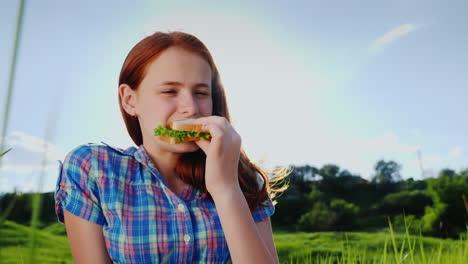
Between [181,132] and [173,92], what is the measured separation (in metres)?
0.25

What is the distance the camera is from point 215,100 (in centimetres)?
288

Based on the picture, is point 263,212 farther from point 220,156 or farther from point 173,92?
point 173,92

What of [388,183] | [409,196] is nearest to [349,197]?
[388,183]

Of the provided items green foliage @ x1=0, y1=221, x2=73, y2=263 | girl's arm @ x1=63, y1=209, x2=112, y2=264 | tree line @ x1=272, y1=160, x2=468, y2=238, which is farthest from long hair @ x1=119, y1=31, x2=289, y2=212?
tree line @ x1=272, y1=160, x2=468, y2=238

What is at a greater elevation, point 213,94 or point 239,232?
point 213,94

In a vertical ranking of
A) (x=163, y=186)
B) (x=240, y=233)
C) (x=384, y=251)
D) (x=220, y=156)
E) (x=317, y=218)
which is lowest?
(x=317, y=218)

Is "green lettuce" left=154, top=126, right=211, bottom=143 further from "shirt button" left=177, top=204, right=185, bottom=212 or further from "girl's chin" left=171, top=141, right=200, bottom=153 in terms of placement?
"shirt button" left=177, top=204, right=185, bottom=212

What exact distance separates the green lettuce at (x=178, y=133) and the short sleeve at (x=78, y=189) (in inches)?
18.1

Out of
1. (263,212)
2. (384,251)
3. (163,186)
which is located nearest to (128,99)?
(163,186)

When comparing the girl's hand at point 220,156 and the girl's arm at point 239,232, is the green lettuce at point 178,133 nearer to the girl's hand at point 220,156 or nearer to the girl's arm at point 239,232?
the girl's hand at point 220,156

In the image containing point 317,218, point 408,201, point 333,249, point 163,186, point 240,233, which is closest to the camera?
point 240,233

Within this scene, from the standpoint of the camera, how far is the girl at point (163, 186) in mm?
2162

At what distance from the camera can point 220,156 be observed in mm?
2213

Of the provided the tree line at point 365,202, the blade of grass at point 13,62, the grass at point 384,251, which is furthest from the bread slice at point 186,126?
the tree line at point 365,202
